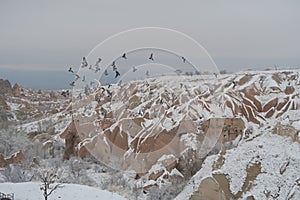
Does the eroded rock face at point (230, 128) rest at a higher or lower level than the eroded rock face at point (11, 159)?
higher

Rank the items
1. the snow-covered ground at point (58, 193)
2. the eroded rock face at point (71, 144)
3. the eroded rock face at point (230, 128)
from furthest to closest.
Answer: the eroded rock face at point (71, 144)
the eroded rock face at point (230, 128)
the snow-covered ground at point (58, 193)

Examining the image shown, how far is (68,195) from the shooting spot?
1341 centimetres

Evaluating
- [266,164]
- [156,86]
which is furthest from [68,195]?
[156,86]

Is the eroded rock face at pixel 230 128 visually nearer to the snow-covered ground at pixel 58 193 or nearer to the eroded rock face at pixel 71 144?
the eroded rock face at pixel 71 144

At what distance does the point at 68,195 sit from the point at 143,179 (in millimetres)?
14033

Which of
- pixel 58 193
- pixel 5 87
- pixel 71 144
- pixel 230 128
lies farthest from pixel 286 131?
pixel 5 87

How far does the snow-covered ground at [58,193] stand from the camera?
1323 centimetres

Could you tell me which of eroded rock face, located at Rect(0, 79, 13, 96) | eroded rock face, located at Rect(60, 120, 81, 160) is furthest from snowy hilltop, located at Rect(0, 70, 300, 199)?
eroded rock face, located at Rect(0, 79, 13, 96)

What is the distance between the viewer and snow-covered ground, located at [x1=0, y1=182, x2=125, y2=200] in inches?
521

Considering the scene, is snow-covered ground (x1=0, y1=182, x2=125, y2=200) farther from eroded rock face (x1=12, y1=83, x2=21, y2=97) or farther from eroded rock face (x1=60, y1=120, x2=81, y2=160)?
eroded rock face (x1=12, y1=83, x2=21, y2=97)

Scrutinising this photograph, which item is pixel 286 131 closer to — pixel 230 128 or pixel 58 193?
pixel 58 193

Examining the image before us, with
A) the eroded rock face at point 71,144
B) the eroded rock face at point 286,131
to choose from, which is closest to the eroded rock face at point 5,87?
the eroded rock face at point 71,144

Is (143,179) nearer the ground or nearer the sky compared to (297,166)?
nearer the ground

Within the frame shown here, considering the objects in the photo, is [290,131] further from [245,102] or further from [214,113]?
[245,102]
